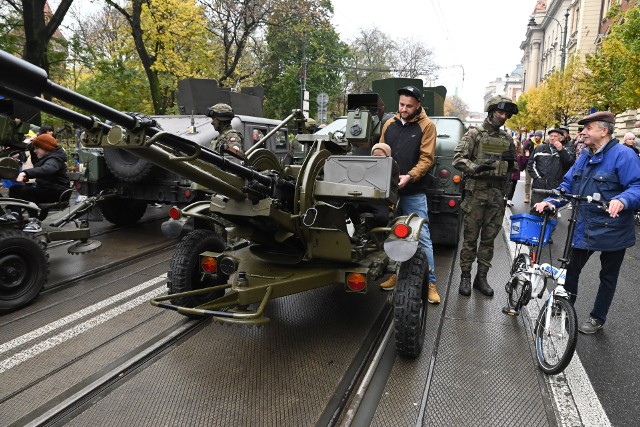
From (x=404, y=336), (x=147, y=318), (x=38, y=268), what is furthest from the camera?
(x=38, y=268)

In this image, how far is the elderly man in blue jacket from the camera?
430cm

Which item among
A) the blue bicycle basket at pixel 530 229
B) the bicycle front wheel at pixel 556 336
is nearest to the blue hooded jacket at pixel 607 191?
the blue bicycle basket at pixel 530 229

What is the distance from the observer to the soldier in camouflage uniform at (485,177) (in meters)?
5.47

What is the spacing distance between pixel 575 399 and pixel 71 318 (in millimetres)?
4488

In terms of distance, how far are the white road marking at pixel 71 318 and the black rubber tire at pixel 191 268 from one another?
1181 millimetres

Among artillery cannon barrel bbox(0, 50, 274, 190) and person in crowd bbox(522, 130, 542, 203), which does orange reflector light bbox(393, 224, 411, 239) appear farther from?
person in crowd bbox(522, 130, 542, 203)

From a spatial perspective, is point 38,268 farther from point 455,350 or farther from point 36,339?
point 455,350

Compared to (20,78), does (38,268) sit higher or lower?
lower

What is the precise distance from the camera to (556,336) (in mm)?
3914

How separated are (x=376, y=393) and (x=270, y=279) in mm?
1223

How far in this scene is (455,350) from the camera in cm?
424

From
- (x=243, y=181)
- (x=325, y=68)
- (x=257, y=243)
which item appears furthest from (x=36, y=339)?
(x=325, y=68)

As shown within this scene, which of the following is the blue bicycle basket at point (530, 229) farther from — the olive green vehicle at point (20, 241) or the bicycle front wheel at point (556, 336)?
the olive green vehicle at point (20, 241)

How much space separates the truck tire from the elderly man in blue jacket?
5631 millimetres
